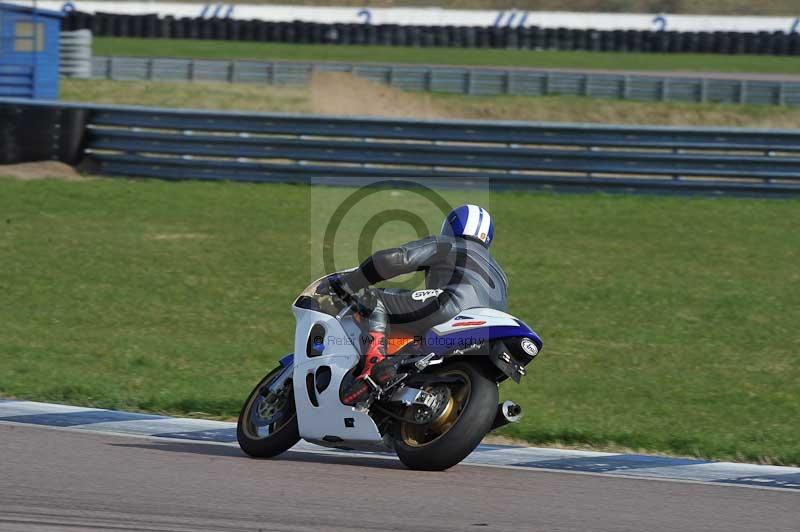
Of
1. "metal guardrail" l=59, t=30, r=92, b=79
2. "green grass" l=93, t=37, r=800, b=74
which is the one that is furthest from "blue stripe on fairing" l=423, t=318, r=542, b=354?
"green grass" l=93, t=37, r=800, b=74

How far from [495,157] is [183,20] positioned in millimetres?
33995

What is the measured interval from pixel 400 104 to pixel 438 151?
49.2 ft

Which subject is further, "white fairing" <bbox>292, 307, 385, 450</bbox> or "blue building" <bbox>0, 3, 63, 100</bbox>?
"blue building" <bbox>0, 3, 63, 100</bbox>

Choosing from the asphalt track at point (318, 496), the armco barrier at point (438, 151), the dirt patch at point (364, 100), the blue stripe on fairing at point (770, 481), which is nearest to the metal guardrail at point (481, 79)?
the dirt patch at point (364, 100)

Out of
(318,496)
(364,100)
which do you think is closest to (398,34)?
(364,100)

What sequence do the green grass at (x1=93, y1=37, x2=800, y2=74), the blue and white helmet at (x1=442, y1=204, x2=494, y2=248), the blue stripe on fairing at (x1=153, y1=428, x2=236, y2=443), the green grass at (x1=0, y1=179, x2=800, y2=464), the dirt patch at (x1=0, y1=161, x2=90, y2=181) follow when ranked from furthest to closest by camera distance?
1. the green grass at (x1=93, y1=37, x2=800, y2=74)
2. the dirt patch at (x1=0, y1=161, x2=90, y2=181)
3. the green grass at (x1=0, y1=179, x2=800, y2=464)
4. the blue stripe on fairing at (x1=153, y1=428, x2=236, y2=443)
5. the blue and white helmet at (x1=442, y1=204, x2=494, y2=248)

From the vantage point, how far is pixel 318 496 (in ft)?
19.3

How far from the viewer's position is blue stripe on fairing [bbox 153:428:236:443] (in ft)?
23.6

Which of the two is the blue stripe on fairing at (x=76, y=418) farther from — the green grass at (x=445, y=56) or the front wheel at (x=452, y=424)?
the green grass at (x=445, y=56)

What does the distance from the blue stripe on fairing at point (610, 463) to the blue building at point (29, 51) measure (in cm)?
2354

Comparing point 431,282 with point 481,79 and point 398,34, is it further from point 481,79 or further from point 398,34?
point 398,34

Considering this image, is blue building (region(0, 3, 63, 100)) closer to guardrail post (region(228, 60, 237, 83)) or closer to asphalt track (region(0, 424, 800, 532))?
guardrail post (region(228, 60, 237, 83))

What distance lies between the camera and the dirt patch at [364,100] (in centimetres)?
3136

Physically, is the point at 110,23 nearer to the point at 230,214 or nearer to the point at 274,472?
the point at 230,214
